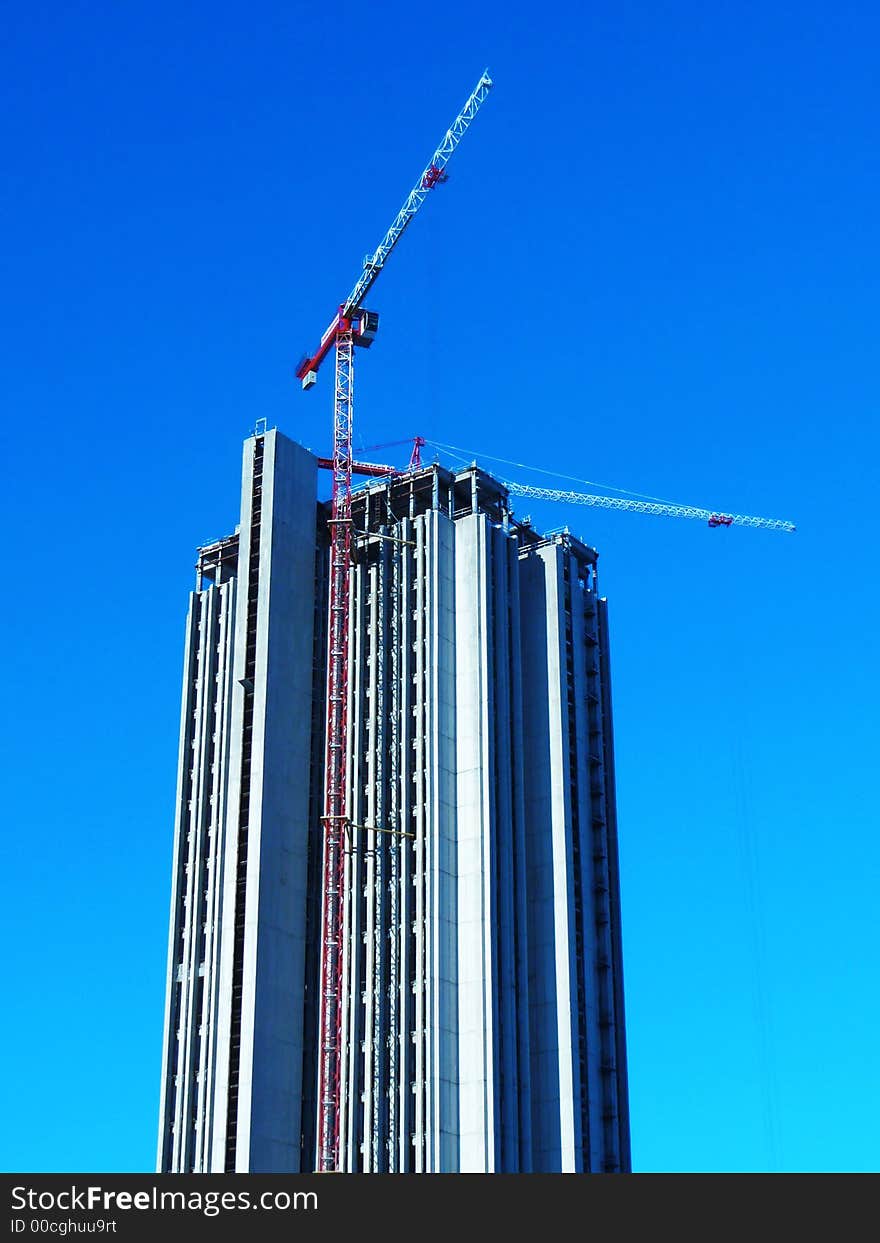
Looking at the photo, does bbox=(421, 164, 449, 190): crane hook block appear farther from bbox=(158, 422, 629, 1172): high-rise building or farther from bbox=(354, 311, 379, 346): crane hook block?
bbox=(158, 422, 629, 1172): high-rise building

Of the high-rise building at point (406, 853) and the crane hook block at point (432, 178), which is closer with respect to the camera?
the high-rise building at point (406, 853)

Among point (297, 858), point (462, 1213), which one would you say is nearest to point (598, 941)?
point (297, 858)

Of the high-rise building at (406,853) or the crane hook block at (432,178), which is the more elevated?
the crane hook block at (432,178)

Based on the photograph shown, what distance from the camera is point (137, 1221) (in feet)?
227

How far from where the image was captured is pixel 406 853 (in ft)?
499

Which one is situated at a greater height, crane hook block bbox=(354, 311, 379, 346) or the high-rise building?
crane hook block bbox=(354, 311, 379, 346)

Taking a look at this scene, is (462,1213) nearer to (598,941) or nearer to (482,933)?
(482,933)

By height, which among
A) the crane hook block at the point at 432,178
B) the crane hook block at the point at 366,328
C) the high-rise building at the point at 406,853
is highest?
the crane hook block at the point at 432,178

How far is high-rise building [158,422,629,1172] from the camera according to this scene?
143500mm

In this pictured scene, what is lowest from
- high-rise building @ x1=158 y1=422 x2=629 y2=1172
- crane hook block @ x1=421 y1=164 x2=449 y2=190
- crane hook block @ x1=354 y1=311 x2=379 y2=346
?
high-rise building @ x1=158 y1=422 x2=629 y2=1172

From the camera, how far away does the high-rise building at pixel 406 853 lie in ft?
471

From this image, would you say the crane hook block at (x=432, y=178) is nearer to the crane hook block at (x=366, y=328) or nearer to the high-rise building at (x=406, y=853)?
the crane hook block at (x=366, y=328)

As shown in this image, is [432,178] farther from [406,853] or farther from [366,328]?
[406,853]

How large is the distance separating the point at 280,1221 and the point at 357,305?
129 metres
